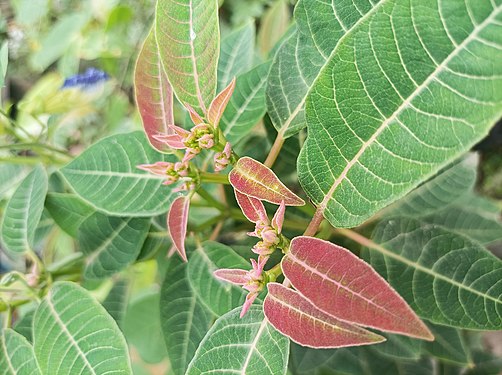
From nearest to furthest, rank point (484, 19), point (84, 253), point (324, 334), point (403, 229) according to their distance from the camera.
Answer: point (484, 19) < point (324, 334) < point (403, 229) < point (84, 253)

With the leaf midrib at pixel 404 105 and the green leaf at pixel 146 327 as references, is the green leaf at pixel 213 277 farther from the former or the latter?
the green leaf at pixel 146 327

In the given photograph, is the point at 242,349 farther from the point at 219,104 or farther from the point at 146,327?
the point at 146,327

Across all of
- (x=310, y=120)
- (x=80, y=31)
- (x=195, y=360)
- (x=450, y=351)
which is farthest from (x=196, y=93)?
(x=80, y=31)

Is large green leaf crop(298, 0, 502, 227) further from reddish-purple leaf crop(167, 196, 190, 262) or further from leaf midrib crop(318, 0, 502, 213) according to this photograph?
reddish-purple leaf crop(167, 196, 190, 262)

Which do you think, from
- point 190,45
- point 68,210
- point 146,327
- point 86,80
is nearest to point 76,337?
point 68,210

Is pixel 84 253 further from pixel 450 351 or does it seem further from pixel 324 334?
pixel 450 351

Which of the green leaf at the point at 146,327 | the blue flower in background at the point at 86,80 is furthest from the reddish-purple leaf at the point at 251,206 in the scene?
the blue flower in background at the point at 86,80
